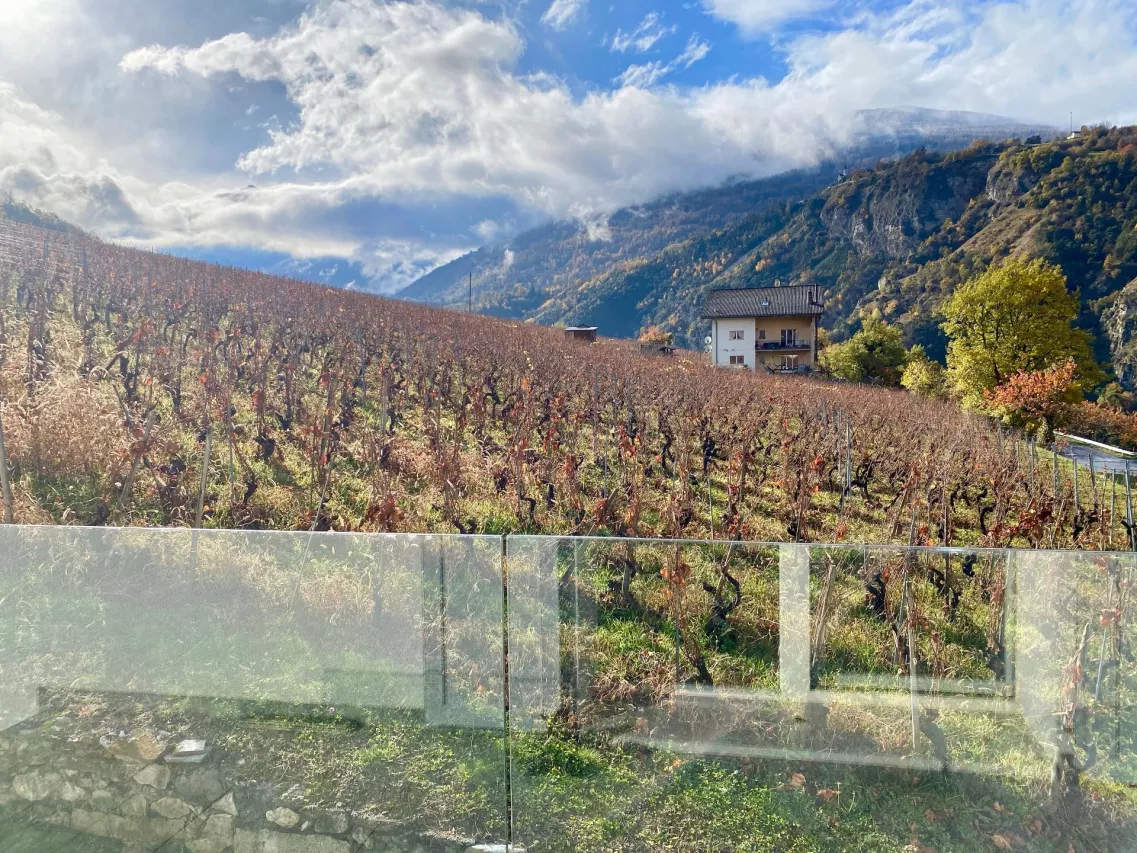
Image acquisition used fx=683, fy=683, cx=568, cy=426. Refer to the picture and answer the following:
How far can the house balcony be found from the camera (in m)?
34.1

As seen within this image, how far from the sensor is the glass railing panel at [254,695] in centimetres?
238

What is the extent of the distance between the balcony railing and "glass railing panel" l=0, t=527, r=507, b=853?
34.1 m

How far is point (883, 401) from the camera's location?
51.9ft

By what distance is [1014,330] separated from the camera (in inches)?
769

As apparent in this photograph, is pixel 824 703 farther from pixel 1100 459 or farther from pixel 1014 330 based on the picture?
pixel 1014 330

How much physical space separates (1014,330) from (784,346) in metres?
15.1

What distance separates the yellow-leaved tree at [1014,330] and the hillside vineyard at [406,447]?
9253 mm

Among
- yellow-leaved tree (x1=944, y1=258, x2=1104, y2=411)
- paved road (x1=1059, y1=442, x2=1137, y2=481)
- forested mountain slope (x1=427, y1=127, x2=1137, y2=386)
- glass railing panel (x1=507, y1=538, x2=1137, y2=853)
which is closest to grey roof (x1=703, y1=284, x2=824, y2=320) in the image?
yellow-leaved tree (x1=944, y1=258, x2=1104, y2=411)

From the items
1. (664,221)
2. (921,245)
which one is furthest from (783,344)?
(664,221)

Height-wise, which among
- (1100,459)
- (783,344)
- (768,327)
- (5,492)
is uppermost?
(768,327)

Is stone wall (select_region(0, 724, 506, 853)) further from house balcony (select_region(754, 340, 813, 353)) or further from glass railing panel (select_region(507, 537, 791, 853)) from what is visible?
house balcony (select_region(754, 340, 813, 353))

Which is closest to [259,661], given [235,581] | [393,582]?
[235,581]

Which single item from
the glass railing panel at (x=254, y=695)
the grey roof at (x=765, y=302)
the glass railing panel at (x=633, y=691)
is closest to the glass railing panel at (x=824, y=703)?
the glass railing panel at (x=633, y=691)

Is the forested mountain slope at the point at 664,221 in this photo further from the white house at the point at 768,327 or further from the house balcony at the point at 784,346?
the house balcony at the point at 784,346
